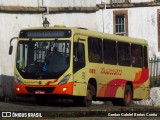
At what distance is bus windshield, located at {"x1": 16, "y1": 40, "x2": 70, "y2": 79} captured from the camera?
3072 cm

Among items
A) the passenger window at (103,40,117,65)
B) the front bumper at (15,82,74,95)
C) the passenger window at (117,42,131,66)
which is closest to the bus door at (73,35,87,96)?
the front bumper at (15,82,74,95)

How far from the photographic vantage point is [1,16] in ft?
121

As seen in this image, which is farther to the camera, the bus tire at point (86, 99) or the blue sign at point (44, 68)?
the bus tire at point (86, 99)

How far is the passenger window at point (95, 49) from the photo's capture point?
32.2 metres

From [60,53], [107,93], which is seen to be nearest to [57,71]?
[60,53]

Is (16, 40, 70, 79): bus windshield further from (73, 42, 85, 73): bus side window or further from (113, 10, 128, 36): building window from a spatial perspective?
(113, 10, 128, 36): building window

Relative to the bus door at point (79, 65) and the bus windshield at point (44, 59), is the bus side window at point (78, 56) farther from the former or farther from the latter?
the bus windshield at point (44, 59)

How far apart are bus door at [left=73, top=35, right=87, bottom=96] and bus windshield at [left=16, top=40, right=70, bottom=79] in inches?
15.0

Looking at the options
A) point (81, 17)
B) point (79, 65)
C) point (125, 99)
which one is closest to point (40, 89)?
point (79, 65)

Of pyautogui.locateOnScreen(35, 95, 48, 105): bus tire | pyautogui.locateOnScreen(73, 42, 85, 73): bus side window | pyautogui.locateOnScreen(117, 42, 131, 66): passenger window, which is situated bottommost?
pyautogui.locateOnScreen(35, 95, 48, 105): bus tire

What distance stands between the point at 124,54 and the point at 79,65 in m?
4.78

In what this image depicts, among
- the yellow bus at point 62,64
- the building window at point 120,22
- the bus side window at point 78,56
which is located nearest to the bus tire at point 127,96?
the yellow bus at point 62,64

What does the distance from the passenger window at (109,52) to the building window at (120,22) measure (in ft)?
40.6

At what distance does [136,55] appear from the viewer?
3697cm
